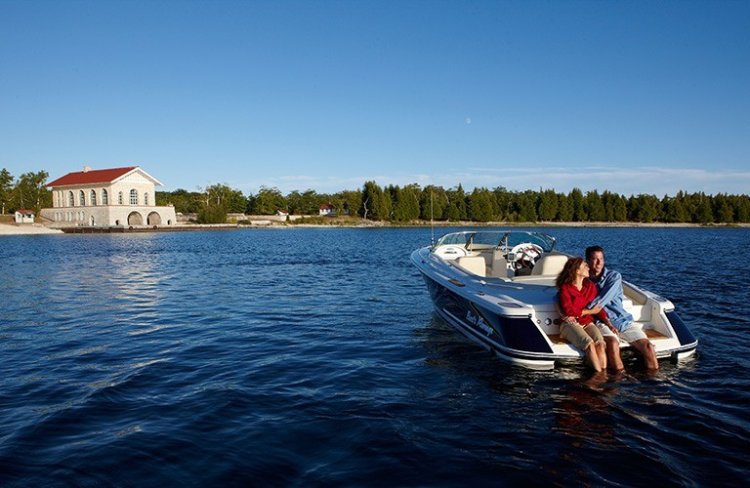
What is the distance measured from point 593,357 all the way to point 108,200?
9103 centimetres

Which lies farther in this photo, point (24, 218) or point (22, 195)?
point (22, 195)

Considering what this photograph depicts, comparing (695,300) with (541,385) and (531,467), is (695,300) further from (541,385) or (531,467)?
(531,467)

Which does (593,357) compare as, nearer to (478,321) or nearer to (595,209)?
(478,321)

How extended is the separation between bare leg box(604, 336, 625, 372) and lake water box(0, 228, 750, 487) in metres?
0.29

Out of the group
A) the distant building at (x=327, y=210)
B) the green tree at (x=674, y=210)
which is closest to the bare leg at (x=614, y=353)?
the distant building at (x=327, y=210)

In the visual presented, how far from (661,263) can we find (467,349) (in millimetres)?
22681

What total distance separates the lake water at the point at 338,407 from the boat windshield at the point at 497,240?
7.63ft

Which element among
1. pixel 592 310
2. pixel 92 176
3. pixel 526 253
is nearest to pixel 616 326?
pixel 592 310

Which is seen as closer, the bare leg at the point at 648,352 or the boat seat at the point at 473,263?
the bare leg at the point at 648,352

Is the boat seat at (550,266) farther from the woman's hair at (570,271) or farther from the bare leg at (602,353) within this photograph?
the bare leg at (602,353)

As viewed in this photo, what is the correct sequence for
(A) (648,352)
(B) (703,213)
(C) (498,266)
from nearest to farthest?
(A) (648,352)
(C) (498,266)
(B) (703,213)

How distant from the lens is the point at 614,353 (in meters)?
7.54

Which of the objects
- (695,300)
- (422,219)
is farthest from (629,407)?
(422,219)

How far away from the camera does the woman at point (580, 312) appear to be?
7.48 m
